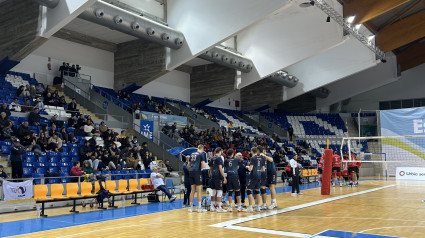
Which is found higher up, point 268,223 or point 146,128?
point 146,128

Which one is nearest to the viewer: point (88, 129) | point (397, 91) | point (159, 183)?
point (159, 183)

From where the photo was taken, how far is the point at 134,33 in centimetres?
2011

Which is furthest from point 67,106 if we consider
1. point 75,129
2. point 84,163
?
point 84,163

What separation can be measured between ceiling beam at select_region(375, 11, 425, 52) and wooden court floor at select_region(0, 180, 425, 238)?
18.9 metres

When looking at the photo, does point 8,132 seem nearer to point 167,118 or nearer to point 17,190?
point 17,190

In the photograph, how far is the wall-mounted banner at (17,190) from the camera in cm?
1130

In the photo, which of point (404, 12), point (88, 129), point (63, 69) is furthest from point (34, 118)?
point (404, 12)

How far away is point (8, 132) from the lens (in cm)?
1444

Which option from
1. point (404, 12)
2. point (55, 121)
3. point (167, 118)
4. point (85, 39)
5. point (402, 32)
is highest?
point (404, 12)

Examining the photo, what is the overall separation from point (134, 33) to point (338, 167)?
1270cm

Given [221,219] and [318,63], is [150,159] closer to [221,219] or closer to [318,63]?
[221,219]

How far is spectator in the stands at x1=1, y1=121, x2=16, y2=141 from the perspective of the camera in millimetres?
14344

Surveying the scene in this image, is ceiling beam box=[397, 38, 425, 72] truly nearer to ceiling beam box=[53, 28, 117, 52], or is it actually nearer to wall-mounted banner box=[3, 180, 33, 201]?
ceiling beam box=[53, 28, 117, 52]

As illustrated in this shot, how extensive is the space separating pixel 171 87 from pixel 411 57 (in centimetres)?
2365
